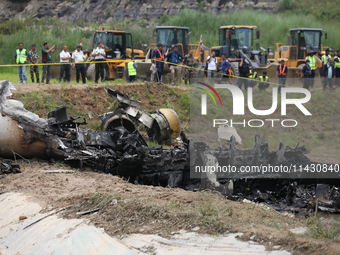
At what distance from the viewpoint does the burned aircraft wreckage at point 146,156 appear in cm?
887

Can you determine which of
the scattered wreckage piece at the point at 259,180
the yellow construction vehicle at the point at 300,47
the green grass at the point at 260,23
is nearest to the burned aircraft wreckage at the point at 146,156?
the scattered wreckage piece at the point at 259,180

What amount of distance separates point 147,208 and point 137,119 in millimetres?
6077

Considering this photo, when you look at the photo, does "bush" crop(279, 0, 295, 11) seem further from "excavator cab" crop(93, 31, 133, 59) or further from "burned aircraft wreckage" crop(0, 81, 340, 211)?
"burned aircraft wreckage" crop(0, 81, 340, 211)

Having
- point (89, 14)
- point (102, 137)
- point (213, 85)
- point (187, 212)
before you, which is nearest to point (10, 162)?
point (102, 137)

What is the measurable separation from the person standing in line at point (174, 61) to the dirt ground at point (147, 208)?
882 centimetres

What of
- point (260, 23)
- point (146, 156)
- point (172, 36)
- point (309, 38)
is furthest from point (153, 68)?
point (260, 23)

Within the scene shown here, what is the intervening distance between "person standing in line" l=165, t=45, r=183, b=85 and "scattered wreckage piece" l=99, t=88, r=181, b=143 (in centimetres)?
492

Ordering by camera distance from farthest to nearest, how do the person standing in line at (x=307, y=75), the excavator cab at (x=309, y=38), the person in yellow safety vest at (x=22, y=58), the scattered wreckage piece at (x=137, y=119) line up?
1. the excavator cab at (x=309, y=38)
2. the person standing in line at (x=307, y=75)
3. the person in yellow safety vest at (x=22, y=58)
4. the scattered wreckage piece at (x=137, y=119)

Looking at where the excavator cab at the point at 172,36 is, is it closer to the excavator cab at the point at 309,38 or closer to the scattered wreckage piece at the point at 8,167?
the excavator cab at the point at 309,38

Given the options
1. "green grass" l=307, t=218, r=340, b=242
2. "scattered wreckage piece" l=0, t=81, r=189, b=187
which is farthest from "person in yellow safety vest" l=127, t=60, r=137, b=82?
"green grass" l=307, t=218, r=340, b=242

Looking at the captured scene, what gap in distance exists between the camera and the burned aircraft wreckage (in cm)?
887

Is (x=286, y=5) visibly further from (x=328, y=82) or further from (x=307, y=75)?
(x=307, y=75)

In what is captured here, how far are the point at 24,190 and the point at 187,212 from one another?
3.46 meters

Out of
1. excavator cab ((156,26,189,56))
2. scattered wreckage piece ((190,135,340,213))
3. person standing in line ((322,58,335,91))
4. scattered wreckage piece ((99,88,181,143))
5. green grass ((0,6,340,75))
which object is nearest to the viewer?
scattered wreckage piece ((190,135,340,213))
